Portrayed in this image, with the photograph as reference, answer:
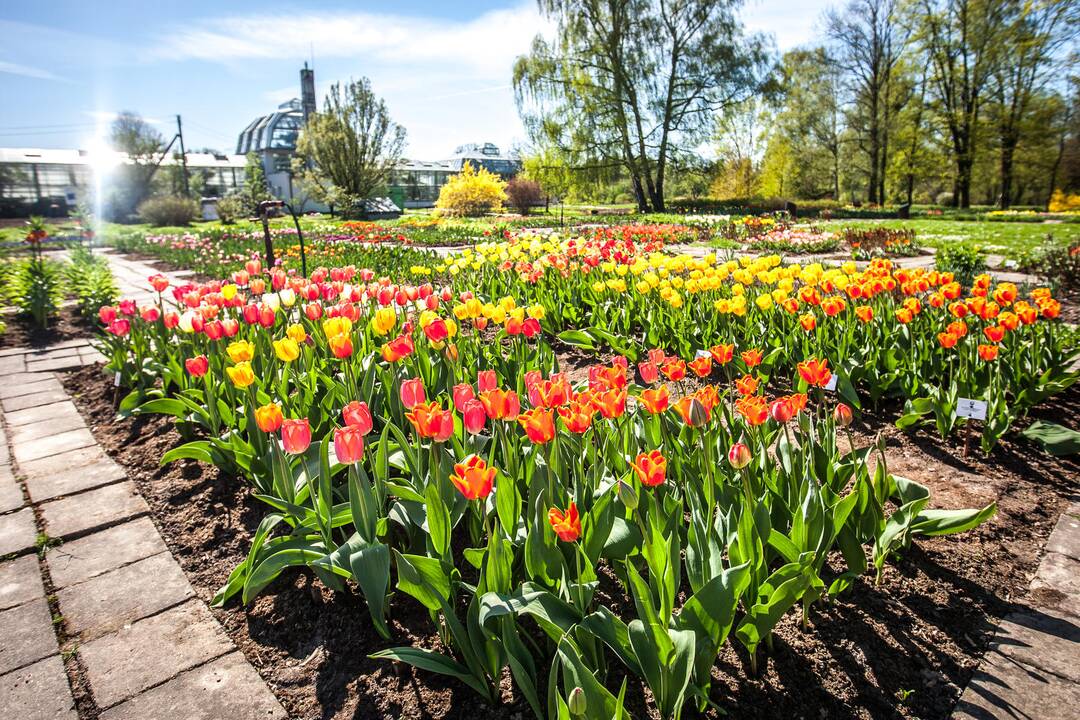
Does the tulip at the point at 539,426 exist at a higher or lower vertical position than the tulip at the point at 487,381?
lower

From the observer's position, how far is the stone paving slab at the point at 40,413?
3531mm

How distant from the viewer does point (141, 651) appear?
5.46 ft

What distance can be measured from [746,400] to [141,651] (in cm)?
178

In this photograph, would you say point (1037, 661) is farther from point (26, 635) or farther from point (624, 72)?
point (624, 72)

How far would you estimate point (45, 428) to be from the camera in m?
3.40

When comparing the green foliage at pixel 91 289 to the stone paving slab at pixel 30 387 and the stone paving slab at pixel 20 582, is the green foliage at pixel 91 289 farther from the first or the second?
the stone paving slab at pixel 20 582

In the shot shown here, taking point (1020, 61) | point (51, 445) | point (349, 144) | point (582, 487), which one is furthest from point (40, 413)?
point (1020, 61)

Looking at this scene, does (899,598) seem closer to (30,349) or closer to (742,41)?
(30,349)

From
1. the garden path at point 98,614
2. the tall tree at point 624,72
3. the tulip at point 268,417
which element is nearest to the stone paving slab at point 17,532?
the garden path at point 98,614

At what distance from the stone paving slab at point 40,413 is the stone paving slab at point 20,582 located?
1.75 meters

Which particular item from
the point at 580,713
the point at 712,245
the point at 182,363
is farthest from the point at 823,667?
the point at 712,245

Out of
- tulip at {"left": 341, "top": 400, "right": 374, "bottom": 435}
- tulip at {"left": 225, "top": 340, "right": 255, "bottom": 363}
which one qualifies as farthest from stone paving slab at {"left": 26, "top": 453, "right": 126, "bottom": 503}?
tulip at {"left": 341, "top": 400, "right": 374, "bottom": 435}

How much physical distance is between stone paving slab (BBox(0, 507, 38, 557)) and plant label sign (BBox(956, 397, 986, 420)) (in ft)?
11.1

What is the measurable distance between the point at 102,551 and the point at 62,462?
1.05 meters
